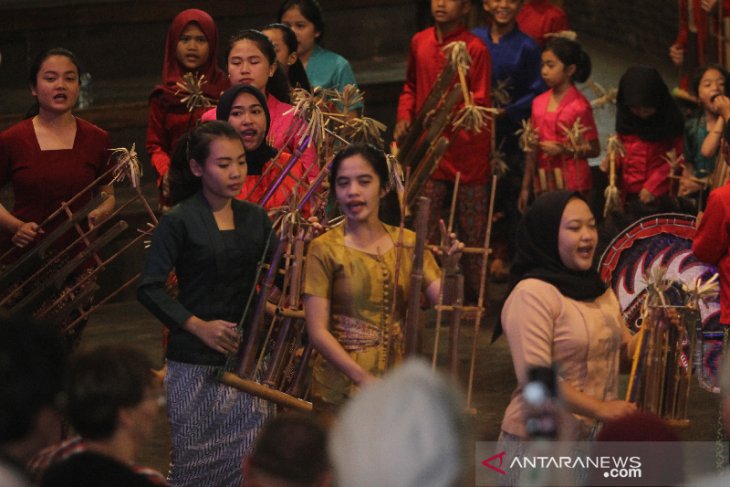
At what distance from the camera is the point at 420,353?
16.0 feet

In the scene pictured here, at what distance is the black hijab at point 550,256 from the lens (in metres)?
4.57

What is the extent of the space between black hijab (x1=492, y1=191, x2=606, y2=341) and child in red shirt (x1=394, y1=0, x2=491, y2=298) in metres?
3.72

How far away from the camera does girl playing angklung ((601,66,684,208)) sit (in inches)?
319

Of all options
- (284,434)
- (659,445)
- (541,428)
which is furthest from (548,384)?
(284,434)

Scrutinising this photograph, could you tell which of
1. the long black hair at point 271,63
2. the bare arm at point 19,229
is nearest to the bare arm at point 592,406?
the bare arm at point 19,229

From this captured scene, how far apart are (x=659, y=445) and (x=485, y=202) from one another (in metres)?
5.34

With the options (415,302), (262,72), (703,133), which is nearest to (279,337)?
(415,302)

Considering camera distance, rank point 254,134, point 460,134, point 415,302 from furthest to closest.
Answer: point 460,134 < point 254,134 < point 415,302

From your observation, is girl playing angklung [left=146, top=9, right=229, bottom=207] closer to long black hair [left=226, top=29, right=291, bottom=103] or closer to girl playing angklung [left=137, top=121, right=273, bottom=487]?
long black hair [left=226, top=29, right=291, bottom=103]

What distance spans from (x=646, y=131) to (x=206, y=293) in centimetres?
365

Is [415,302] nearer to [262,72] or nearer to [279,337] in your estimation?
[279,337]

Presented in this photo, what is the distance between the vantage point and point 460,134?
28.0 feet

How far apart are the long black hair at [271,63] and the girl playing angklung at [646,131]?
2.12 meters

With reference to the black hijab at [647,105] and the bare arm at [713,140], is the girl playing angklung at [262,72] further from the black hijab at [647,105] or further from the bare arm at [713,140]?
the bare arm at [713,140]
